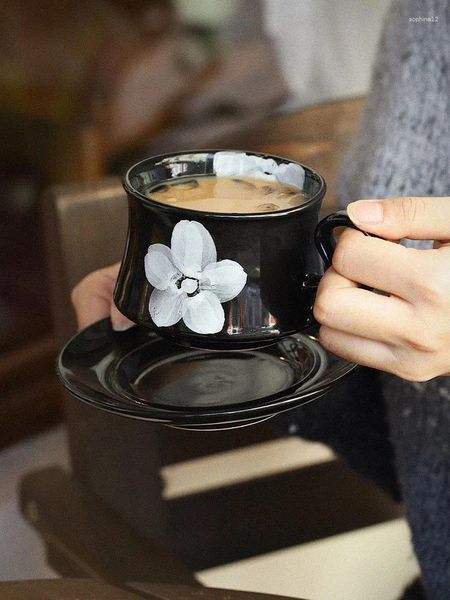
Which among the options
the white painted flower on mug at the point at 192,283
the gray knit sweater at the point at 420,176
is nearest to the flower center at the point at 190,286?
the white painted flower on mug at the point at 192,283

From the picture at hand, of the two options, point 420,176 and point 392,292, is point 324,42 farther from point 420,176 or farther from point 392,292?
point 392,292

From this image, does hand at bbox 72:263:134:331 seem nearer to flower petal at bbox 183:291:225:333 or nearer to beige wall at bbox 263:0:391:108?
flower petal at bbox 183:291:225:333

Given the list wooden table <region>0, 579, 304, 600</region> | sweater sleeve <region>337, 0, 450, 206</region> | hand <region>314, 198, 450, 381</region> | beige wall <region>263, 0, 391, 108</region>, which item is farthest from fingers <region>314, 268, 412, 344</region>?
beige wall <region>263, 0, 391, 108</region>

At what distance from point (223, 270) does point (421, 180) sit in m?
0.29

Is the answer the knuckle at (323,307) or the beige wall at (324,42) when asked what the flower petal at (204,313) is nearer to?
the knuckle at (323,307)

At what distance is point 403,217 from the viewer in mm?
441

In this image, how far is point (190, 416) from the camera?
0.44 metres

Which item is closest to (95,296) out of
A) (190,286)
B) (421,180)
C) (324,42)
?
(190,286)

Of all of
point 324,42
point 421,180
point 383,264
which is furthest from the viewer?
point 324,42

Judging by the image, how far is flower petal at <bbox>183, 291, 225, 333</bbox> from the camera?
0.46 m

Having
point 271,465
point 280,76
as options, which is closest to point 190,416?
point 271,465

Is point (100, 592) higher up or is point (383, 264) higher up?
point (383, 264)

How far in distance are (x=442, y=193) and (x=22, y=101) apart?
1.55 metres

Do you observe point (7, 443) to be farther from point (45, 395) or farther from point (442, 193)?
point (442, 193)
